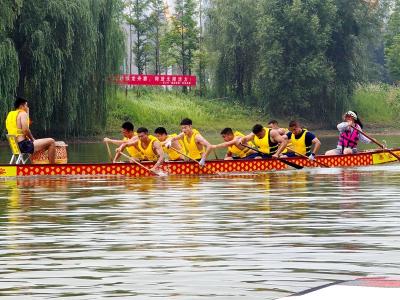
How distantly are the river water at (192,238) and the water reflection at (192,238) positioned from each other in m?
0.01

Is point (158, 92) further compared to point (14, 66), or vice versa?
point (158, 92)

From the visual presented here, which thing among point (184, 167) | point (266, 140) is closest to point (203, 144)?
point (184, 167)

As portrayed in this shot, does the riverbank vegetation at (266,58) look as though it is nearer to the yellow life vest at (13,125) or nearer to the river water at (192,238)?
the yellow life vest at (13,125)

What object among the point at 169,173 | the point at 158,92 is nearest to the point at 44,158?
the point at 169,173

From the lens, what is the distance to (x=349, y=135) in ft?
84.0

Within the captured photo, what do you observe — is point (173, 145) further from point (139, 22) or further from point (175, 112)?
point (139, 22)

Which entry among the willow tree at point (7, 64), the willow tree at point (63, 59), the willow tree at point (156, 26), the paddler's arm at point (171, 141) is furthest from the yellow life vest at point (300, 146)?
the willow tree at point (156, 26)

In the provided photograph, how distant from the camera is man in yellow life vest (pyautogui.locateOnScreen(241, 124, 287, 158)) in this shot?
921 inches

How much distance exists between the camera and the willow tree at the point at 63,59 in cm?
3550

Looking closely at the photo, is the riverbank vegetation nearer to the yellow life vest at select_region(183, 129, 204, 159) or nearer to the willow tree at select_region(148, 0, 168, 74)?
the willow tree at select_region(148, 0, 168, 74)

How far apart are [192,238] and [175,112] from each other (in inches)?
1777

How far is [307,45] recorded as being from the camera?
2450 inches

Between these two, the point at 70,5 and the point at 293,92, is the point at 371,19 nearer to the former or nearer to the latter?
the point at 293,92

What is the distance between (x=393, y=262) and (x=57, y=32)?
90.8 feet
